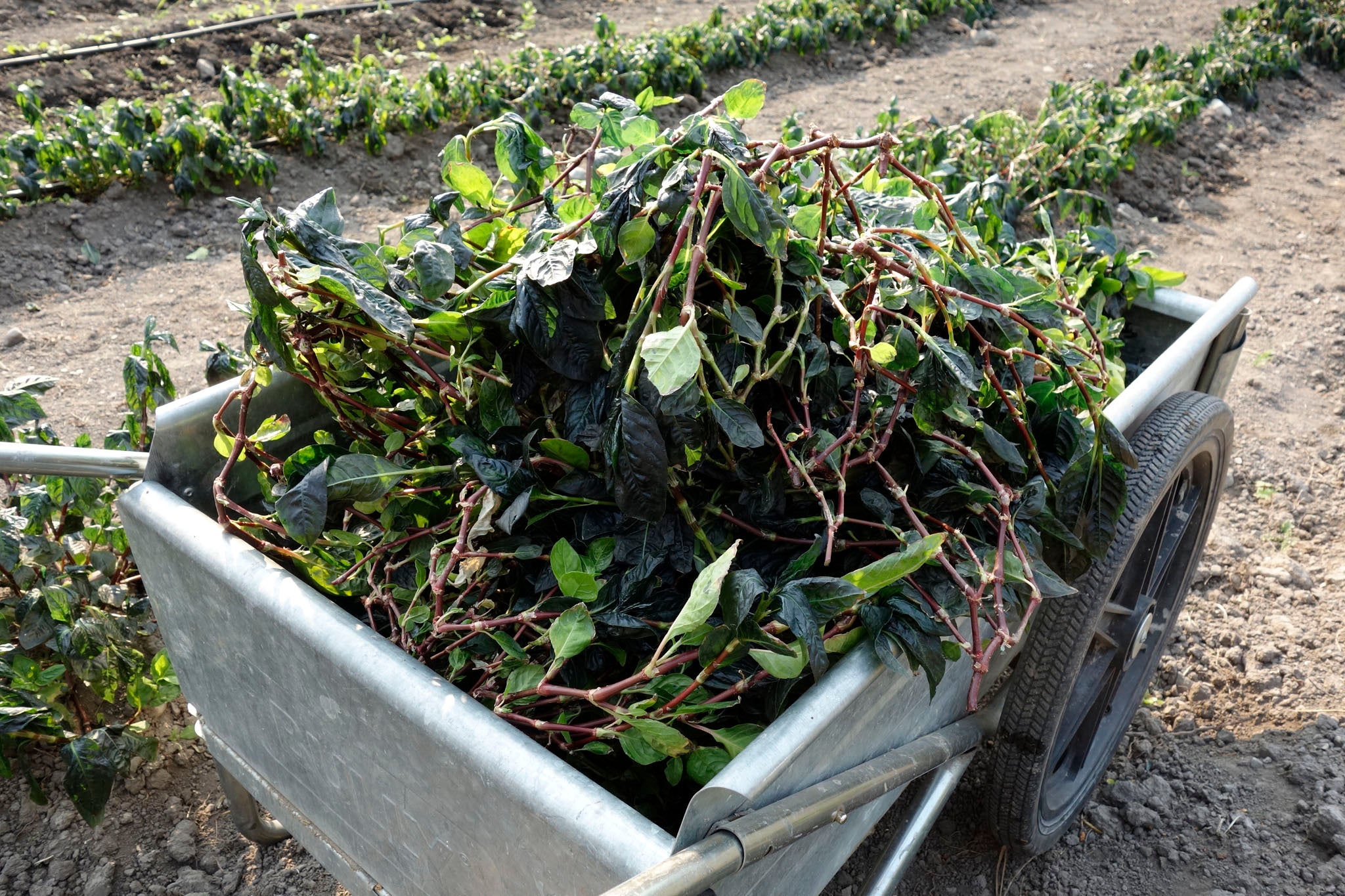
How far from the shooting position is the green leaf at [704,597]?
1061 mm

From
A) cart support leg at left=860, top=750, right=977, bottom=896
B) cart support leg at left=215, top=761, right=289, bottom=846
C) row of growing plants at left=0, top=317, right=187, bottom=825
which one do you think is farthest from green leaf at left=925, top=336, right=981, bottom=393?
row of growing plants at left=0, top=317, right=187, bottom=825

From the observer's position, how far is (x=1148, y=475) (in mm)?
1667

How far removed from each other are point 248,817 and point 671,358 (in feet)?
4.59

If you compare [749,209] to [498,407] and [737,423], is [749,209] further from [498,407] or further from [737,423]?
[498,407]

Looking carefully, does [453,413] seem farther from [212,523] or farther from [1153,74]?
[1153,74]

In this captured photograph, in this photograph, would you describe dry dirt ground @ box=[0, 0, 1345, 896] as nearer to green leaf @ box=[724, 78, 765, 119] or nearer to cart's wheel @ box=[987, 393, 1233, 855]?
cart's wheel @ box=[987, 393, 1233, 855]

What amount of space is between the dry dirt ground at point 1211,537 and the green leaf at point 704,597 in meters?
1.26

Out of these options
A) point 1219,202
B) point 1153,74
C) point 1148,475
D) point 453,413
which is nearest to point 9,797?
point 453,413

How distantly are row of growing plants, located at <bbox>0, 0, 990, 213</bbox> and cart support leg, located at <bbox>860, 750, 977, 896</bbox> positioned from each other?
3905 millimetres

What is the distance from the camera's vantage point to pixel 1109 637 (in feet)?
6.67

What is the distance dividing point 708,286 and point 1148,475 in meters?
0.85

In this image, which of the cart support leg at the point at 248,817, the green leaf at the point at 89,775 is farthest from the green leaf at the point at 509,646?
the green leaf at the point at 89,775

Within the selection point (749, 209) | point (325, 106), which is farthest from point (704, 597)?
point (325, 106)

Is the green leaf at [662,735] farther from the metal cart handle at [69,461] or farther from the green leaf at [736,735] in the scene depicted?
the metal cart handle at [69,461]
